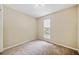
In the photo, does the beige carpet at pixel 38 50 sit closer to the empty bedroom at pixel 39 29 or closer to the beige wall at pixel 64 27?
the empty bedroom at pixel 39 29

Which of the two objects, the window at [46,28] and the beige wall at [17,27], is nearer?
the beige wall at [17,27]

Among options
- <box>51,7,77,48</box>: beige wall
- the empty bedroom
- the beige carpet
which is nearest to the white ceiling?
the empty bedroom

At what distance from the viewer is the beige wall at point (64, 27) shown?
5.62 ft

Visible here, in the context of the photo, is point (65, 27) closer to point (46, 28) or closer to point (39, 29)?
point (46, 28)

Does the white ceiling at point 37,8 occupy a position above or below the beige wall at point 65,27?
above

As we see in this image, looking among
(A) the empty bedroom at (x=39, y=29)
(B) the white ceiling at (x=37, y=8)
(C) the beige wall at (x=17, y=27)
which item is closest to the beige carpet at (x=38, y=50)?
(A) the empty bedroom at (x=39, y=29)

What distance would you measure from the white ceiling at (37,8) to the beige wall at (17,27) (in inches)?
3.4

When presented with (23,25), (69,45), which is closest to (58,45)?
(69,45)

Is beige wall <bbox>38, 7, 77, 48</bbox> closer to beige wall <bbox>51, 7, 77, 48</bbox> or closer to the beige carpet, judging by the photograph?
beige wall <bbox>51, 7, 77, 48</bbox>

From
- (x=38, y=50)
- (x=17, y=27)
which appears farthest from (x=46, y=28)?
(x=17, y=27)

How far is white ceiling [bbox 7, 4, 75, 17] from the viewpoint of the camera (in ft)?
5.70

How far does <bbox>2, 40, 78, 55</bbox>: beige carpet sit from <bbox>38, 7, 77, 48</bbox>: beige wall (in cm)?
12

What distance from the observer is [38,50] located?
178 cm

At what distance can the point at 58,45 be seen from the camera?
5.84ft
